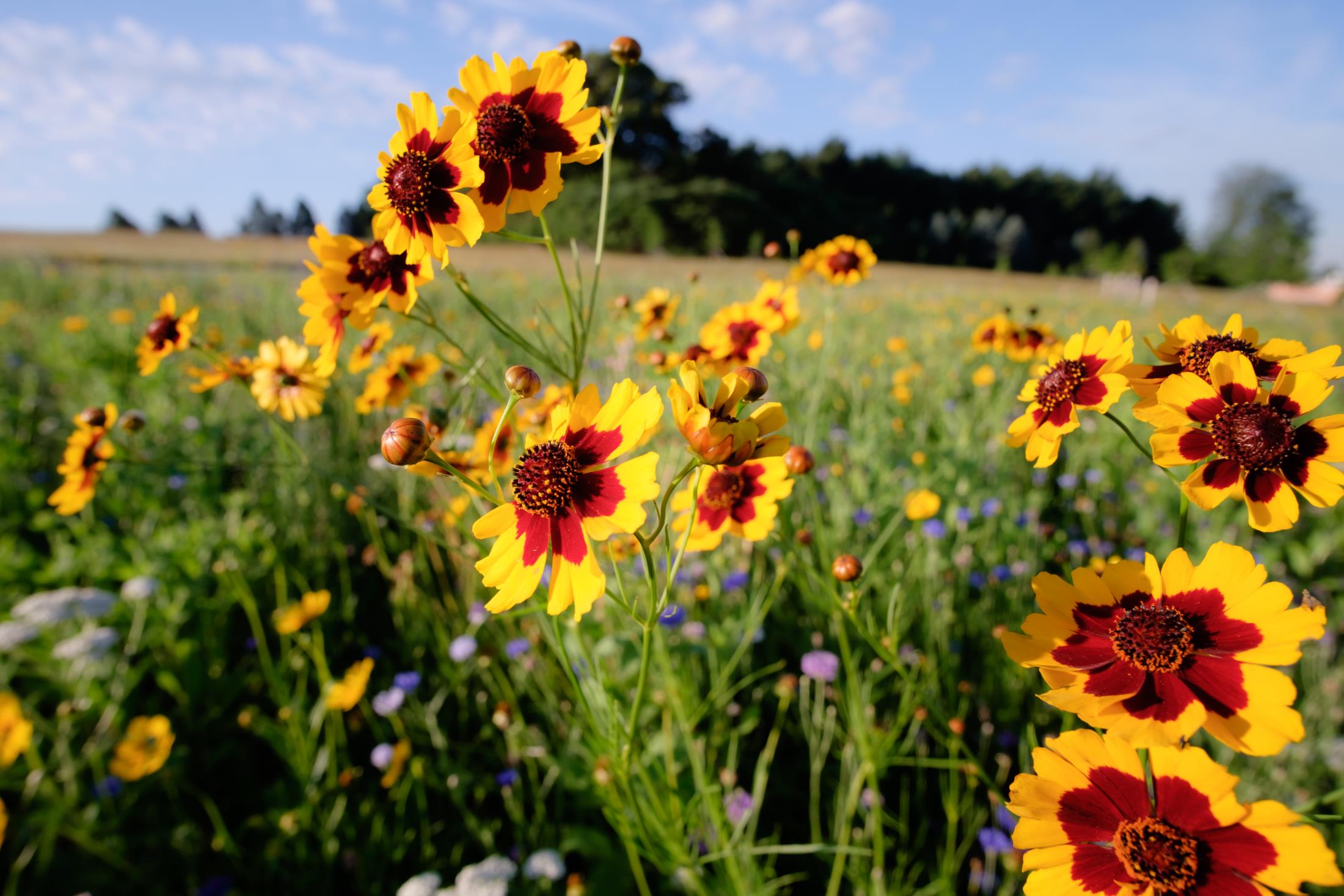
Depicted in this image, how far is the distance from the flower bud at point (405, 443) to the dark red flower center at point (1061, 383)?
772 millimetres

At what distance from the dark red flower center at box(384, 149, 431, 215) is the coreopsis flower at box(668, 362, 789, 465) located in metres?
0.45

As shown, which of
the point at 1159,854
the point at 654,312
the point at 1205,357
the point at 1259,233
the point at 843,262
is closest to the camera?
the point at 1159,854

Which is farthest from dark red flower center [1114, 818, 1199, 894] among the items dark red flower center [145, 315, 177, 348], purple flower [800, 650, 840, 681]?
dark red flower center [145, 315, 177, 348]

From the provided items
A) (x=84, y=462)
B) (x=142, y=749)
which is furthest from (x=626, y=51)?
(x=142, y=749)

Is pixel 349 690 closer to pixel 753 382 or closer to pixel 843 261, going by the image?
pixel 753 382

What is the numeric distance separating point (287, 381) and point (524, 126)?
2.81 feet

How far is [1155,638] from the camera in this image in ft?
2.18

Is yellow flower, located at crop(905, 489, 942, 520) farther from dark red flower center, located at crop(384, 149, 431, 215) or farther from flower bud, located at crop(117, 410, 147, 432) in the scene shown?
flower bud, located at crop(117, 410, 147, 432)

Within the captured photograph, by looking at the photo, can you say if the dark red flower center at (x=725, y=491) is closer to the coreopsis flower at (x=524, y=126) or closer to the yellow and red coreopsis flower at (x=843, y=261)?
the coreopsis flower at (x=524, y=126)

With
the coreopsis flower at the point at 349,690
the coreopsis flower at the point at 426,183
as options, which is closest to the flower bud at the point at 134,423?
the coreopsis flower at the point at 349,690

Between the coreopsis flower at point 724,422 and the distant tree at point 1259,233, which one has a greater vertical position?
the distant tree at point 1259,233

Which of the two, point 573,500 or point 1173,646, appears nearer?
point 1173,646

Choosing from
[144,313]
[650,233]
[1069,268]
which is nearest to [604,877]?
[144,313]

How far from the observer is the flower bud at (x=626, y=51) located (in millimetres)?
1197
